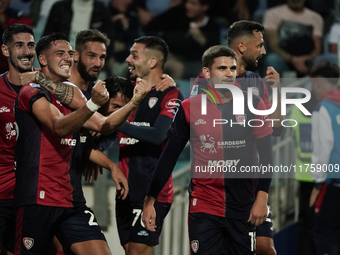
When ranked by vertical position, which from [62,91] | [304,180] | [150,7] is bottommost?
[304,180]

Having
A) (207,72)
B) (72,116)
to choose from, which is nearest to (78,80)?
(207,72)

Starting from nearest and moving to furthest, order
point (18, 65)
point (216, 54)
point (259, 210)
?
point (259, 210), point (216, 54), point (18, 65)

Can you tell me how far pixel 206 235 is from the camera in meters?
3.57

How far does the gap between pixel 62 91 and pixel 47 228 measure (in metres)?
0.91

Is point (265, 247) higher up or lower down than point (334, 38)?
lower down

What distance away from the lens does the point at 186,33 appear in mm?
7508

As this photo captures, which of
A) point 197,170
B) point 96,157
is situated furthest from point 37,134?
point 197,170

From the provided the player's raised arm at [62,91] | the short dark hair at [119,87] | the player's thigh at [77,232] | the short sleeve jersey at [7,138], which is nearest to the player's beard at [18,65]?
the short sleeve jersey at [7,138]

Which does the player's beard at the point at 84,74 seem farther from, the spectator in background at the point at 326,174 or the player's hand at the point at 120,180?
the spectator in background at the point at 326,174

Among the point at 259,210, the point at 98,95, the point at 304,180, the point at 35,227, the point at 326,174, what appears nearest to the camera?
the point at 98,95

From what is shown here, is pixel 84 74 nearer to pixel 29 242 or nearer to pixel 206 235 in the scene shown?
pixel 29 242

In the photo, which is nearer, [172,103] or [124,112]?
[124,112]

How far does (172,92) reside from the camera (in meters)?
4.38

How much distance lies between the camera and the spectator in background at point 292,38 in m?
7.34
